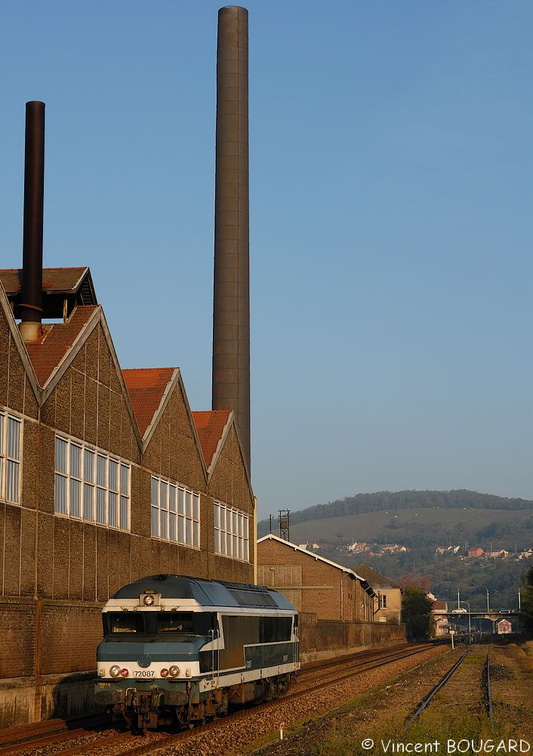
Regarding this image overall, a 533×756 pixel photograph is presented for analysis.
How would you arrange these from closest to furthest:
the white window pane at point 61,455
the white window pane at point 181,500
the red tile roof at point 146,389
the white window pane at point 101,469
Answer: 1. the white window pane at point 61,455
2. the white window pane at point 101,469
3. the red tile roof at point 146,389
4. the white window pane at point 181,500

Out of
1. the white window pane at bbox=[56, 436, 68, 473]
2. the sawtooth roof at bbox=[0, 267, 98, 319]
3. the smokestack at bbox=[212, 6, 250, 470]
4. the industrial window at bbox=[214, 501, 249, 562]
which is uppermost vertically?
the smokestack at bbox=[212, 6, 250, 470]

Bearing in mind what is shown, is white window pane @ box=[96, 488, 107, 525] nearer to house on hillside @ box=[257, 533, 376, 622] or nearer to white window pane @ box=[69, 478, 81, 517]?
white window pane @ box=[69, 478, 81, 517]

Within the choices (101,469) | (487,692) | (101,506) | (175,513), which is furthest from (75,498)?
(487,692)

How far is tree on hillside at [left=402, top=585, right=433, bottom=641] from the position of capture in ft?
502

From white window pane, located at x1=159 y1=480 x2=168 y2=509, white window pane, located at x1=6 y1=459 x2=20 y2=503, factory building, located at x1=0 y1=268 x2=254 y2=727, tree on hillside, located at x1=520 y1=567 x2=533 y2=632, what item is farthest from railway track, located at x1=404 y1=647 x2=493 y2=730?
tree on hillside, located at x1=520 y1=567 x2=533 y2=632

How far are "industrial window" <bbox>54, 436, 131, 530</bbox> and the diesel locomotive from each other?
23.0ft

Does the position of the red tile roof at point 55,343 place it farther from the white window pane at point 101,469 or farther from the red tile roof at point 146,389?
the red tile roof at point 146,389

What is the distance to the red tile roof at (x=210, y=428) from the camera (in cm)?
5348

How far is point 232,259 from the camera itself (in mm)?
64312

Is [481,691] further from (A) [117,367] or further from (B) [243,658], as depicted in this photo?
(A) [117,367]

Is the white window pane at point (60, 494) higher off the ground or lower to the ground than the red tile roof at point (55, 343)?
lower

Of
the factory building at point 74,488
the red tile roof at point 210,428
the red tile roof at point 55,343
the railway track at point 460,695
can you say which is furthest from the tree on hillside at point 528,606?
the red tile roof at point 55,343

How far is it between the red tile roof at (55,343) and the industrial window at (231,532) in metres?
19.3

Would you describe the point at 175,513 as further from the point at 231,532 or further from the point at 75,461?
the point at 75,461
